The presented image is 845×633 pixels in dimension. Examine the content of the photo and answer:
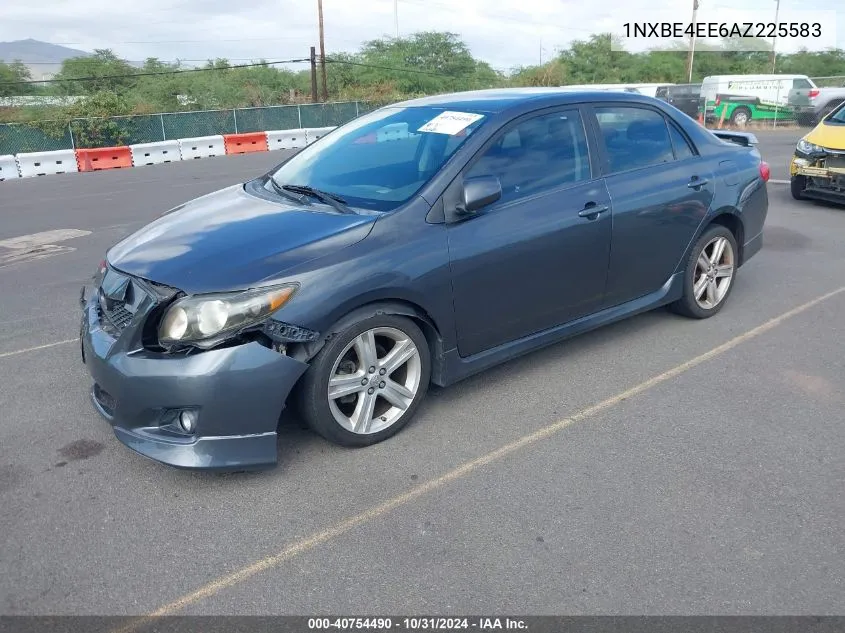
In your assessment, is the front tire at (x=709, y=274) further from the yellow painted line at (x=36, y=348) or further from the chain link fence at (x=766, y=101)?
the chain link fence at (x=766, y=101)

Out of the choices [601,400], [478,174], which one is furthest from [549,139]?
[601,400]

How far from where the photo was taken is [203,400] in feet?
10.4

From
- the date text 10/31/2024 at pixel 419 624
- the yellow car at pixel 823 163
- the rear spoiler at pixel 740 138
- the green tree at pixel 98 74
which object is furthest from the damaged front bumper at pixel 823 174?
the green tree at pixel 98 74

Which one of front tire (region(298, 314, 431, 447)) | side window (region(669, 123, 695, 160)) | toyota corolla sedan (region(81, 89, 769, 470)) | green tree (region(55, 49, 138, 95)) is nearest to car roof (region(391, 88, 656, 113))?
toyota corolla sedan (region(81, 89, 769, 470))

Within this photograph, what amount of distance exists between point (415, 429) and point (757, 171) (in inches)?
140

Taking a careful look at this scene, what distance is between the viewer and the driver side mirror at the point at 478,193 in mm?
3730

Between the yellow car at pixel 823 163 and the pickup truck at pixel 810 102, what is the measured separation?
18400 millimetres

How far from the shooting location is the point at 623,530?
3035mm

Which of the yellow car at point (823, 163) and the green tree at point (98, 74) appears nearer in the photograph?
the yellow car at point (823, 163)

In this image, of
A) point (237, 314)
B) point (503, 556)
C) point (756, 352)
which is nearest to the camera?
point (503, 556)

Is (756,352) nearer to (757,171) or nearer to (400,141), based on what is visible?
(757,171)

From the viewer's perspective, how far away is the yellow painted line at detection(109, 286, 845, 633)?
270 centimetres

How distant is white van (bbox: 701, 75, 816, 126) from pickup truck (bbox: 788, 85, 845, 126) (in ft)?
0.65

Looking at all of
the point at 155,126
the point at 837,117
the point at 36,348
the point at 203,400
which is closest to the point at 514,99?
the point at 203,400
